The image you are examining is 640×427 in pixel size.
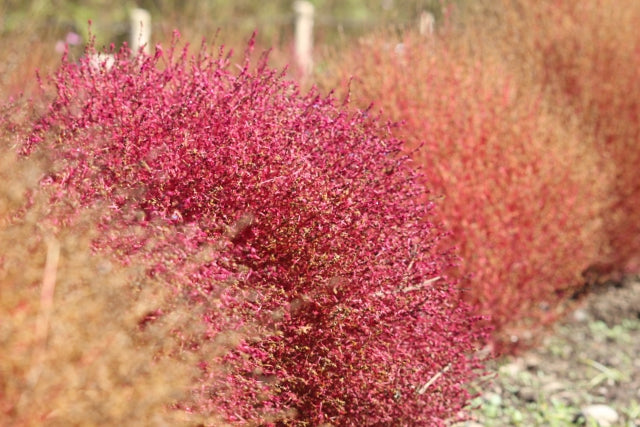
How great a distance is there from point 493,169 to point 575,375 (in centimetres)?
124

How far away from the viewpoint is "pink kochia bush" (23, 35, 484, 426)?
2086mm

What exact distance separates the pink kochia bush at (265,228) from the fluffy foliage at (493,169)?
102 centimetres

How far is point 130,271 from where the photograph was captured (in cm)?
183

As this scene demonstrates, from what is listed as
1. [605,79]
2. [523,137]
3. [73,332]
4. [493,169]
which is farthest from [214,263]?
[605,79]

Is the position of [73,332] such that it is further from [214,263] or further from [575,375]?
[575,375]

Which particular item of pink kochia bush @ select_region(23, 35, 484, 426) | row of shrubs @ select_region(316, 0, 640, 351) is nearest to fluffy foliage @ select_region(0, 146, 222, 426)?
pink kochia bush @ select_region(23, 35, 484, 426)

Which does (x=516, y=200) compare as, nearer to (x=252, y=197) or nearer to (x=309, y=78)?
(x=309, y=78)

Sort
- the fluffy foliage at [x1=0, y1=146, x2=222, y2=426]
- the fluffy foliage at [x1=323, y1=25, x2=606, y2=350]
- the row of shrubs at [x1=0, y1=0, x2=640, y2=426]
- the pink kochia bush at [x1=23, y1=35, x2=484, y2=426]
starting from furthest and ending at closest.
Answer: the fluffy foliage at [x1=323, y1=25, x2=606, y2=350], the pink kochia bush at [x1=23, y1=35, x2=484, y2=426], the row of shrubs at [x1=0, y1=0, x2=640, y2=426], the fluffy foliage at [x1=0, y1=146, x2=222, y2=426]

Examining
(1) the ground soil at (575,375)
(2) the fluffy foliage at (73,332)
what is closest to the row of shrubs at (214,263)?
(2) the fluffy foliage at (73,332)

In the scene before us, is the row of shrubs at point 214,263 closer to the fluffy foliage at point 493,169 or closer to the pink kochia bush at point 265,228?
the pink kochia bush at point 265,228

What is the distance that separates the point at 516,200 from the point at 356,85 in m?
0.95

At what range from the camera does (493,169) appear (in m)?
3.66

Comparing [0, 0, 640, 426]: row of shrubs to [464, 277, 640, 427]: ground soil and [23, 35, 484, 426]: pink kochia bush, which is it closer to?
[23, 35, 484, 426]: pink kochia bush

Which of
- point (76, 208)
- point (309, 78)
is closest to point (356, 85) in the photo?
point (309, 78)
